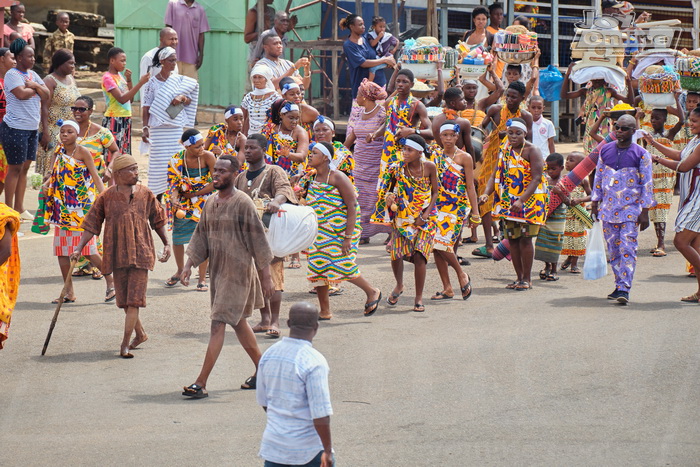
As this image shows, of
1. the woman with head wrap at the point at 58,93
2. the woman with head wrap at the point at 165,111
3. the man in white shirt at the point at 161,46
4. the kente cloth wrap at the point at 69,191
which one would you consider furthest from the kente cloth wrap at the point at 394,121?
the woman with head wrap at the point at 58,93

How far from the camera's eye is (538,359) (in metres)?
8.12

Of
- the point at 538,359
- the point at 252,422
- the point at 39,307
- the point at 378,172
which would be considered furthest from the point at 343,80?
the point at 252,422

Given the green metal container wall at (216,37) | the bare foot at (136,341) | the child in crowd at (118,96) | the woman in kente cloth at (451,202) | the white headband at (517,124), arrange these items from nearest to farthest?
the bare foot at (136,341)
the woman in kente cloth at (451,202)
the white headband at (517,124)
the child in crowd at (118,96)
the green metal container wall at (216,37)

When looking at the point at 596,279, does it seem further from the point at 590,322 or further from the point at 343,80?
the point at 343,80

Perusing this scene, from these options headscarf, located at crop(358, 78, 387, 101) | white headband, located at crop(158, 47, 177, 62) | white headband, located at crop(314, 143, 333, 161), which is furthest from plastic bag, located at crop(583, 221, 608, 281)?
white headband, located at crop(158, 47, 177, 62)

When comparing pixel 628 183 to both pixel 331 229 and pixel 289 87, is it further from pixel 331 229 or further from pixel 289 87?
pixel 289 87

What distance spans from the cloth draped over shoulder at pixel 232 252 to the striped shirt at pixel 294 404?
8.07 feet

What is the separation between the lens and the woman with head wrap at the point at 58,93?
1348 centimetres

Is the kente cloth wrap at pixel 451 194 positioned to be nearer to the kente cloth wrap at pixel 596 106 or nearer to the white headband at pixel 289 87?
the white headband at pixel 289 87

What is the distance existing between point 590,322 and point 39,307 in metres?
4.90

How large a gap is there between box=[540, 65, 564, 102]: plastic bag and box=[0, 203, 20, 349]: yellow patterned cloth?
1125cm

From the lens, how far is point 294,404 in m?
4.96

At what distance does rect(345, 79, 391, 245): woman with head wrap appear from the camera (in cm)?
1273

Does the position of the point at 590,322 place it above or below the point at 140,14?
below
